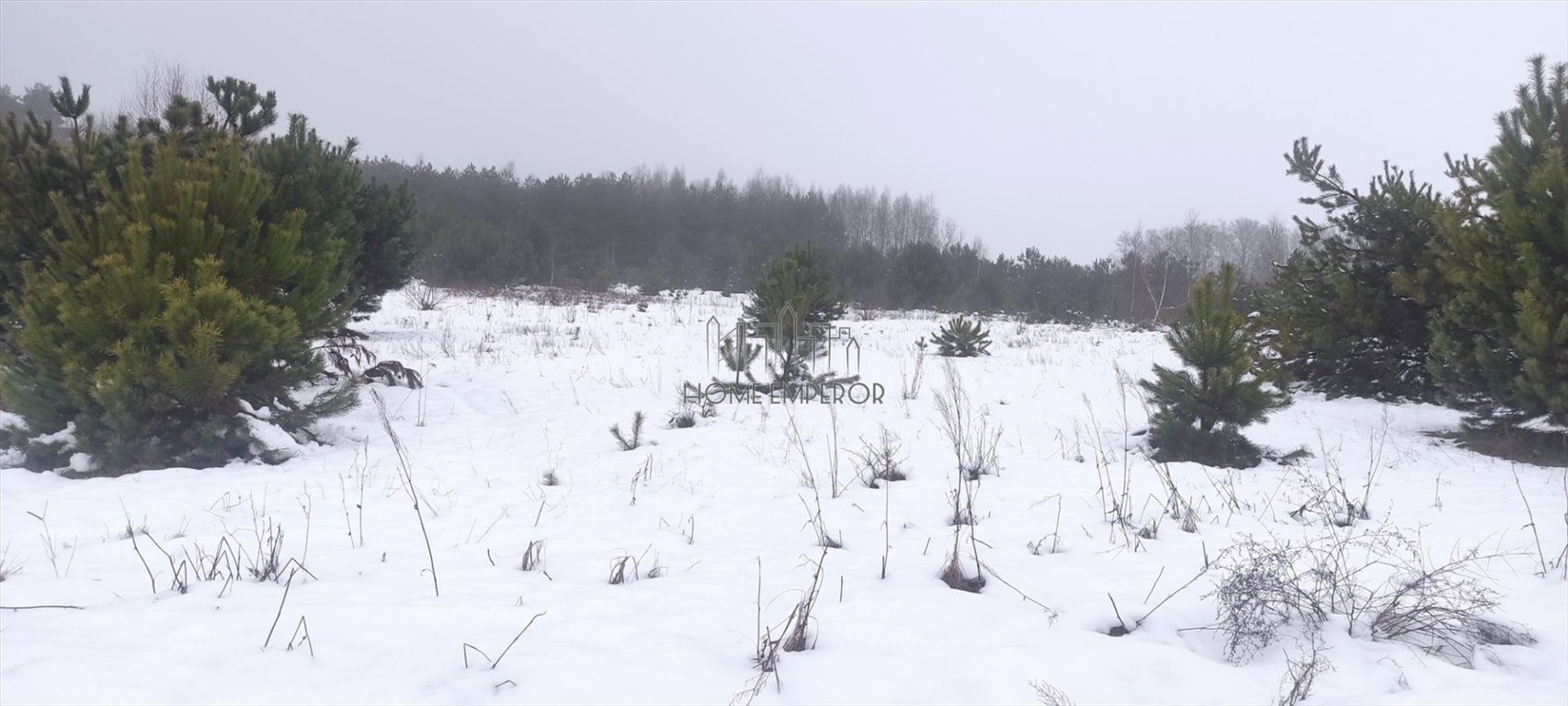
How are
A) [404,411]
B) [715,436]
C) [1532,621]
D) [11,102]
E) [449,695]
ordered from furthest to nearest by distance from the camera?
[11,102] < [404,411] < [715,436] < [1532,621] < [449,695]

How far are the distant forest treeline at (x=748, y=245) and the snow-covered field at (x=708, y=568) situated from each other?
9.54 meters

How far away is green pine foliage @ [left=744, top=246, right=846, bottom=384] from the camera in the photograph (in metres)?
8.20

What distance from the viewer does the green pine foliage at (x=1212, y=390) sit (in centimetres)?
559

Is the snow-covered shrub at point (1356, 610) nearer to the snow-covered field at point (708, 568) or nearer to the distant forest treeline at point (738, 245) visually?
the snow-covered field at point (708, 568)

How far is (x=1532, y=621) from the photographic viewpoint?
2775mm

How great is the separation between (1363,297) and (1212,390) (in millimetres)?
3924

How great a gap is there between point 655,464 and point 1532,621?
14.8 feet

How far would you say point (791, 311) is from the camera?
26.7 feet

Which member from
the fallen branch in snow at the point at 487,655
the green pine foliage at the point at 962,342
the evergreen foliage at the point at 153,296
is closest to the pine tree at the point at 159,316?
the evergreen foliage at the point at 153,296

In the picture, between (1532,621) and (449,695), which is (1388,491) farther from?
(449,695)

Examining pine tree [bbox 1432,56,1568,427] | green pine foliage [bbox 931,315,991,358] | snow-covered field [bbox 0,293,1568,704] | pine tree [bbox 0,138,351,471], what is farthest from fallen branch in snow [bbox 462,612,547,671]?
green pine foliage [bbox 931,315,991,358]

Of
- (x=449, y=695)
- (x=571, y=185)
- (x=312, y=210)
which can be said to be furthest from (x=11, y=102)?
(x=449, y=695)

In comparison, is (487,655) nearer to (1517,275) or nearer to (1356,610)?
(1356,610)

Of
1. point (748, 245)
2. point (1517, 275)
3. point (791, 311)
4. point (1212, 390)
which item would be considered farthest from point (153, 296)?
point (748, 245)
